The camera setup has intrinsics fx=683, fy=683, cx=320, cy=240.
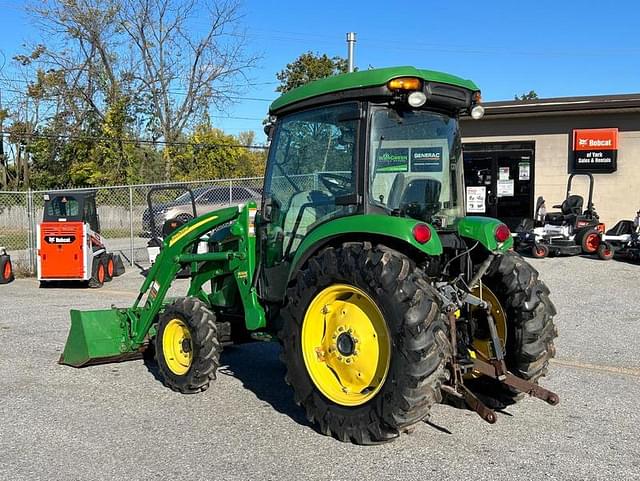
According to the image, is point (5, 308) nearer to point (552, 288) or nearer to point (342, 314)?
point (342, 314)

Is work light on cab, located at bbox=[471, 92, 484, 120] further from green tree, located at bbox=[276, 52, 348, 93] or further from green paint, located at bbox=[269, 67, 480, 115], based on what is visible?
green tree, located at bbox=[276, 52, 348, 93]

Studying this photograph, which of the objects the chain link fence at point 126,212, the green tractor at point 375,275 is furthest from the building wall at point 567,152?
the green tractor at point 375,275

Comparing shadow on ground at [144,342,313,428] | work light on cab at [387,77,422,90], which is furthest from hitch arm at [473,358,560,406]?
work light on cab at [387,77,422,90]

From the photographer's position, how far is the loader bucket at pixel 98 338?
6.43 meters

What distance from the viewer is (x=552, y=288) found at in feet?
38.7

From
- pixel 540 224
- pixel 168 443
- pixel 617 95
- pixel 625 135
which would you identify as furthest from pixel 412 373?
pixel 617 95

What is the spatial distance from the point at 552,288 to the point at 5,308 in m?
8.99

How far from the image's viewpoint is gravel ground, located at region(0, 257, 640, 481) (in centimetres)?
421

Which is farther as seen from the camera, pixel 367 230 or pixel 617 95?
pixel 617 95

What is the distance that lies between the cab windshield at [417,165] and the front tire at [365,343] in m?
0.55

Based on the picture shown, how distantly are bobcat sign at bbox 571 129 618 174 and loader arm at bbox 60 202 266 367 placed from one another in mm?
12303

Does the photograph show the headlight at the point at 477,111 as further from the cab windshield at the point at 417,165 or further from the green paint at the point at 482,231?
the green paint at the point at 482,231

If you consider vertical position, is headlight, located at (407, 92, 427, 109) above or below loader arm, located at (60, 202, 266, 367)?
above

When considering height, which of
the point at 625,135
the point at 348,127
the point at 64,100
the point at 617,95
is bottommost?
the point at 348,127
